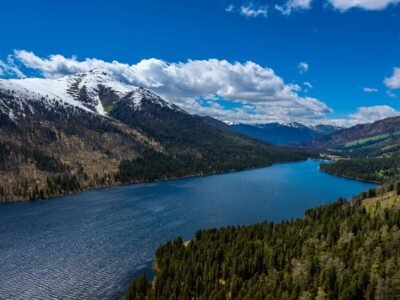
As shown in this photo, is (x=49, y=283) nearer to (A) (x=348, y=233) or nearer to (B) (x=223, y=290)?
(B) (x=223, y=290)

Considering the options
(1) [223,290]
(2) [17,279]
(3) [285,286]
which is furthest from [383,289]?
(2) [17,279]

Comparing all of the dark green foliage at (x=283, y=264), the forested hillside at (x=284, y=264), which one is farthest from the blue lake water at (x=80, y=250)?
the dark green foliage at (x=283, y=264)

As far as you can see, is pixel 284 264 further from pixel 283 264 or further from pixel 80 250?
pixel 80 250

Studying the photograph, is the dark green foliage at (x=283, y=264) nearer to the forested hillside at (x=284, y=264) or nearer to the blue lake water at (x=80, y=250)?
the forested hillside at (x=284, y=264)

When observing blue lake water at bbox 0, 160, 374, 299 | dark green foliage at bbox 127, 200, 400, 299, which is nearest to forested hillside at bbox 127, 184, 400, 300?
dark green foliage at bbox 127, 200, 400, 299

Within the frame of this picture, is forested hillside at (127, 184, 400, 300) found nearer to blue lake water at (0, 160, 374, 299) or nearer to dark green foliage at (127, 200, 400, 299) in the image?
dark green foliage at (127, 200, 400, 299)

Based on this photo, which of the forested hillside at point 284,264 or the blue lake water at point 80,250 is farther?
the blue lake water at point 80,250

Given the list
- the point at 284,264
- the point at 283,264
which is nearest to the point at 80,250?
the point at 283,264
